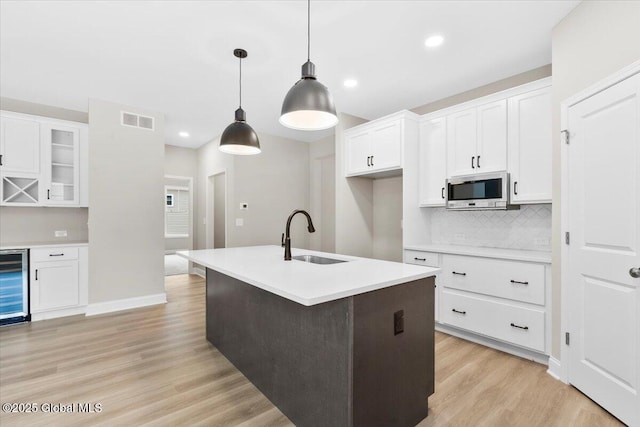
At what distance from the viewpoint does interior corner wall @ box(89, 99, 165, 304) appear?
381 centimetres

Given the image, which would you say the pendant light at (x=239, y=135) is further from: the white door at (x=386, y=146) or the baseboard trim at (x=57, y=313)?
the baseboard trim at (x=57, y=313)

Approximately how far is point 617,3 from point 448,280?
2.44 m

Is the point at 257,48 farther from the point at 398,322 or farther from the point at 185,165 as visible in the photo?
the point at 185,165

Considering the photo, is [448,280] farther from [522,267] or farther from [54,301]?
[54,301]

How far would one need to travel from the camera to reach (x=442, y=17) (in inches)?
88.3

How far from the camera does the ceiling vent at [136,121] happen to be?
405 centimetres

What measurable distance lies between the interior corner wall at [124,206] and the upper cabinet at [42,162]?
27 cm

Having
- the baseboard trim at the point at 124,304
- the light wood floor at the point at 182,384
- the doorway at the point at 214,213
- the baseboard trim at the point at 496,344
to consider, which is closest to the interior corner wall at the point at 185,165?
the doorway at the point at 214,213

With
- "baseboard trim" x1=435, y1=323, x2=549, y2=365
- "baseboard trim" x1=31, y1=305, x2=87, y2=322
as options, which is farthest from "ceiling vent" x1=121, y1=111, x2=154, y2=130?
"baseboard trim" x1=435, y1=323, x2=549, y2=365

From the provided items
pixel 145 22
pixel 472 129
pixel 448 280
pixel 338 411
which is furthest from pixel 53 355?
pixel 472 129

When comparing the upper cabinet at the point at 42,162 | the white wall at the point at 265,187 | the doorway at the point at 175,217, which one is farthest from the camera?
the doorway at the point at 175,217

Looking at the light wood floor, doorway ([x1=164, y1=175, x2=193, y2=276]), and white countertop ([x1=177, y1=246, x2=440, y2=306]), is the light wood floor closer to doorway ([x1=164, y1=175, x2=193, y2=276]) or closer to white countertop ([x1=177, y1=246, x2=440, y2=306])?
white countertop ([x1=177, y1=246, x2=440, y2=306])

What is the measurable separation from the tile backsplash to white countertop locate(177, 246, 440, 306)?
1.82 meters

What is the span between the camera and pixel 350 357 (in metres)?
1.43
